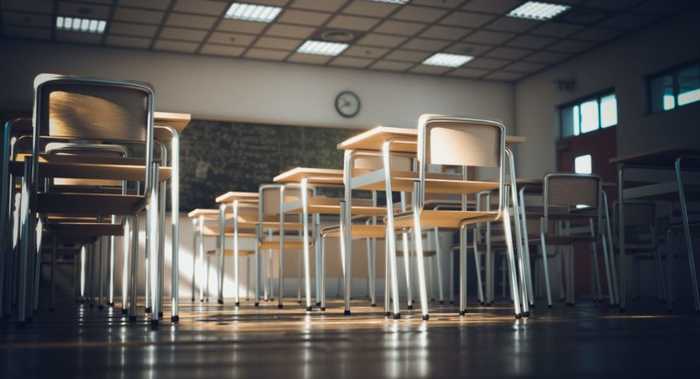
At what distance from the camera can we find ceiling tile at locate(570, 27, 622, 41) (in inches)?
345

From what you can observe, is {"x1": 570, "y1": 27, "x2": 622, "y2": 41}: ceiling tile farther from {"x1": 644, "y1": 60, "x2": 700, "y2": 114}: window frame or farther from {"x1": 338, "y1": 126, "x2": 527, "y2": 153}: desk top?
{"x1": 338, "y1": 126, "x2": 527, "y2": 153}: desk top

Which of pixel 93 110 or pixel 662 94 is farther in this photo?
pixel 662 94

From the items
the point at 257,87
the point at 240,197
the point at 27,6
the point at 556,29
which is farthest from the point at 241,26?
the point at 556,29

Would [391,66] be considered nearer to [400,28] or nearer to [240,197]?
[400,28]

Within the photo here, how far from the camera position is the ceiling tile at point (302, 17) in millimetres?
8148

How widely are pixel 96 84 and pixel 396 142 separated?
4.94ft

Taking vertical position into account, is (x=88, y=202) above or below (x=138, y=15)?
below

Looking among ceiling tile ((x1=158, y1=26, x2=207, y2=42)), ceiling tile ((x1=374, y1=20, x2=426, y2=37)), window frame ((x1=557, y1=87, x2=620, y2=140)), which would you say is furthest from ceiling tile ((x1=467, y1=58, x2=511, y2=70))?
ceiling tile ((x1=158, y1=26, x2=207, y2=42))

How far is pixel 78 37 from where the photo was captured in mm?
8906

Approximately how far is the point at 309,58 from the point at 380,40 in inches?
45.4

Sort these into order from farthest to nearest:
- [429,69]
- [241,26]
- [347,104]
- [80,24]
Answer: [429,69] → [347,104] → [241,26] → [80,24]

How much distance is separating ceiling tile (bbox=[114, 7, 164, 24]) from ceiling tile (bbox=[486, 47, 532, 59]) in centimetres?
393

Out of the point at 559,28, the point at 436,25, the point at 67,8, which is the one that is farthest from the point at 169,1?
the point at 559,28

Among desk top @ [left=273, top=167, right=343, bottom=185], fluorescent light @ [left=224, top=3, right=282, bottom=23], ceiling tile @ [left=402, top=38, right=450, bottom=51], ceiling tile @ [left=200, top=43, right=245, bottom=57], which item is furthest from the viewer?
ceiling tile @ [left=200, top=43, right=245, bottom=57]
